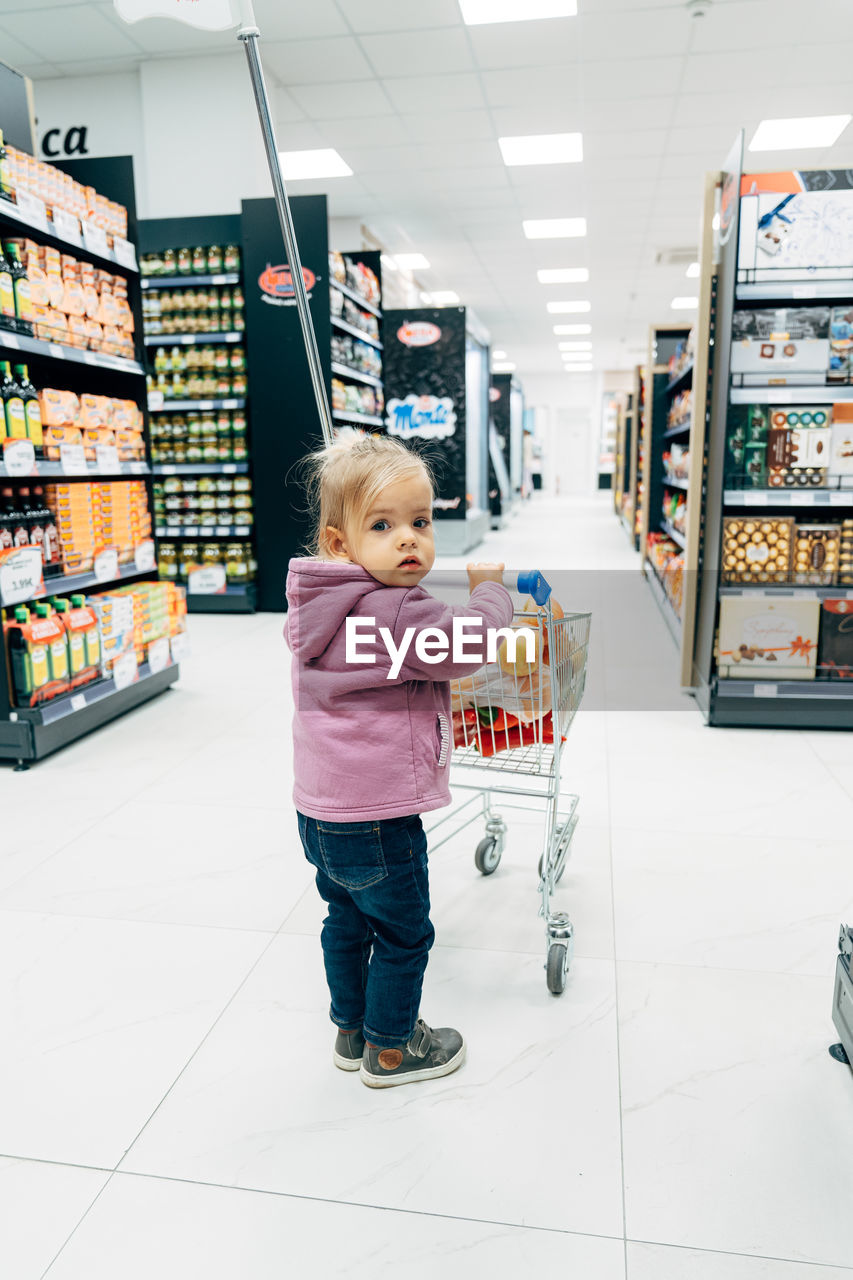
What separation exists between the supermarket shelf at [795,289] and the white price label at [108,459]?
8.72 feet

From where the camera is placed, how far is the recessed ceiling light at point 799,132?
7.38 meters

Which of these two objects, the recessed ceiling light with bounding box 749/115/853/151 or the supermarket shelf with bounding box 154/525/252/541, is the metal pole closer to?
the supermarket shelf with bounding box 154/525/252/541

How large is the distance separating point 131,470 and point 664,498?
4919 millimetres

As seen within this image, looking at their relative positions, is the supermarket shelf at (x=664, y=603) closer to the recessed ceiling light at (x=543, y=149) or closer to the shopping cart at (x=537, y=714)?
the shopping cart at (x=537, y=714)

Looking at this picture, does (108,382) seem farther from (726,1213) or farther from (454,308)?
(454,308)

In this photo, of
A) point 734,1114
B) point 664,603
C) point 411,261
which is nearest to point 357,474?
point 734,1114

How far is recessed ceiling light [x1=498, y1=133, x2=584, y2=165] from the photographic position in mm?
7734

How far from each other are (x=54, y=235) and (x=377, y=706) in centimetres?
290

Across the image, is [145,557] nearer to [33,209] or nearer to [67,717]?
[67,717]

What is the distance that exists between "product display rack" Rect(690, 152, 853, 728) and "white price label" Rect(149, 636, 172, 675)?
97.7 inches

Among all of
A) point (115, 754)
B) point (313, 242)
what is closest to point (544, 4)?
point (313, 242)

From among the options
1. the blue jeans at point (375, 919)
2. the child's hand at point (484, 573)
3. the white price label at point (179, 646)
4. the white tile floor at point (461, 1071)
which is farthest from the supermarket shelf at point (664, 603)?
the blue jeans at point (375, 919)

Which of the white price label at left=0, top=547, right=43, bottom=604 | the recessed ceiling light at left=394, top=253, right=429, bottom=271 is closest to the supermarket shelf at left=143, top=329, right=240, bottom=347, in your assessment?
the white price label at left=0, top=547, right=43, bottom=604

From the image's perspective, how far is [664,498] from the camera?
752cm
